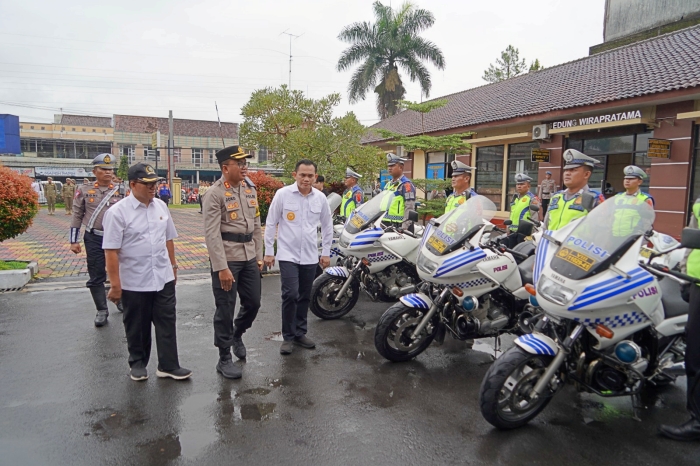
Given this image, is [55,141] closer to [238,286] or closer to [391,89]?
[391,89]

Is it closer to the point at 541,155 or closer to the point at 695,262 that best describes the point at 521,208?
the point at 695,262

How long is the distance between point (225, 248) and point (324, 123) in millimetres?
8323

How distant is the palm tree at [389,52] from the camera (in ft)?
91.2

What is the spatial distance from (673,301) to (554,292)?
1020 mm

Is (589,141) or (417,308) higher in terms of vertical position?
(589,141)

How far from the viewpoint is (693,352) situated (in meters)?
3.15

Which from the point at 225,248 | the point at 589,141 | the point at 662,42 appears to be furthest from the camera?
the point at 662,42

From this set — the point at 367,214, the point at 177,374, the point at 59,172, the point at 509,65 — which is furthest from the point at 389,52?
the point at 59,172

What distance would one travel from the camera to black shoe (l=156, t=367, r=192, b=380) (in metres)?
4.02

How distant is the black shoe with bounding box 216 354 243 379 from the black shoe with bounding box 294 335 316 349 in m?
0.78

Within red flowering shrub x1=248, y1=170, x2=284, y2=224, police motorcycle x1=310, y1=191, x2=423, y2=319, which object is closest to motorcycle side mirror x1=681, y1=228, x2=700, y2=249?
police motorcycle x1=310, y1=191, x2=423, y2=319

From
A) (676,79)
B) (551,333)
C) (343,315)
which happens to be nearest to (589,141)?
(676,79)

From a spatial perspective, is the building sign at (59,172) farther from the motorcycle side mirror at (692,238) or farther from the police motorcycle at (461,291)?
the motorcycle side mirror at (692,238)

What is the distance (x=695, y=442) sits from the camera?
3.17 m
